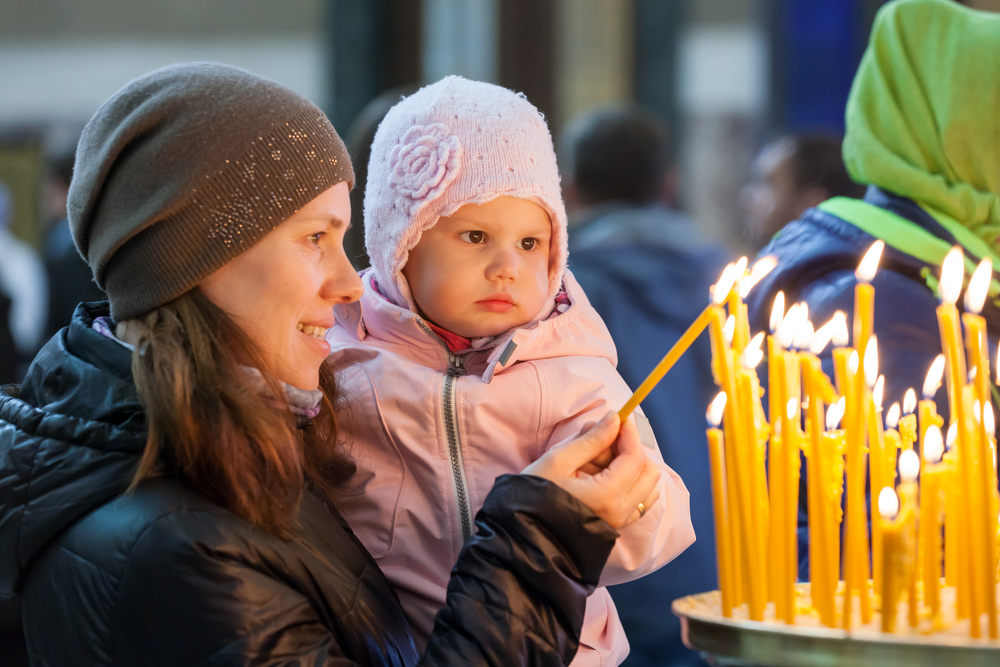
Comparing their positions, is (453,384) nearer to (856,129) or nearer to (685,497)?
(685,497)

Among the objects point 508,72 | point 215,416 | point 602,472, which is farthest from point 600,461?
point 508,72

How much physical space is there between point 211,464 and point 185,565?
12 centimetres

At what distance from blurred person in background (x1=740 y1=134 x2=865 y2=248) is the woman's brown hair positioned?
7.90 ft

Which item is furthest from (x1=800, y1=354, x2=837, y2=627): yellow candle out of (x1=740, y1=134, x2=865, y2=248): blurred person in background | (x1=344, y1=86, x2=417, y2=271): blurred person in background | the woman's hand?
(x1=740, y1=134, x2=865, y2=248): blurred person in background

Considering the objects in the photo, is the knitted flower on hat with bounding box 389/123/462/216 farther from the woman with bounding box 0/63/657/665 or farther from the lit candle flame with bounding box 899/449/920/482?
the lit candle flame with bounding box 899/449/920/482

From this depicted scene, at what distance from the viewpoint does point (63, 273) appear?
468 cm

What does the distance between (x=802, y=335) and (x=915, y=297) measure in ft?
2.40

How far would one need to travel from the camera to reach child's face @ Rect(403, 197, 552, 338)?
151 centimetres

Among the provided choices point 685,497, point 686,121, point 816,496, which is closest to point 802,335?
point 816,496

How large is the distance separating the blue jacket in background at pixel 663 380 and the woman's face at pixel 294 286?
1400 millimetres

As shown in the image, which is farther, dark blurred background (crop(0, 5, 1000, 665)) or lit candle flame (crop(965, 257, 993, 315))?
dark blurred background (crop(0, 5, 1000, 665))

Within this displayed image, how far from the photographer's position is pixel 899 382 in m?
1.61

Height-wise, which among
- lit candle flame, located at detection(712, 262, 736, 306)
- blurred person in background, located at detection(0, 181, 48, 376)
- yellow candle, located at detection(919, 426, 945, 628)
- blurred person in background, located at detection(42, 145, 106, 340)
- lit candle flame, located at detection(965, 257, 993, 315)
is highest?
lit candle flame, located at detection(965, 257, 993, 315)

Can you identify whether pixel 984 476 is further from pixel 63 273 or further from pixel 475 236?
pixel 63 273
